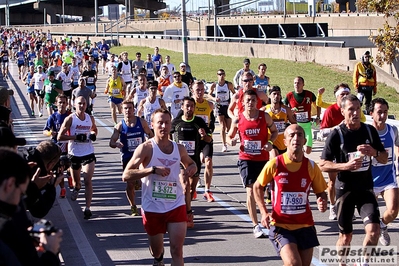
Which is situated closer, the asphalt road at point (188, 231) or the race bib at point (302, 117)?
the asphalt road at point (188, 231)

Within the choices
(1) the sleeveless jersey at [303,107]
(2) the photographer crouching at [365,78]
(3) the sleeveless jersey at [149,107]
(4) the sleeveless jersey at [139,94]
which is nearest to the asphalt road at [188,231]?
(3) the sleeveless jersey at [149,107]

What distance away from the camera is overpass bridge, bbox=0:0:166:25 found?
121000 mm

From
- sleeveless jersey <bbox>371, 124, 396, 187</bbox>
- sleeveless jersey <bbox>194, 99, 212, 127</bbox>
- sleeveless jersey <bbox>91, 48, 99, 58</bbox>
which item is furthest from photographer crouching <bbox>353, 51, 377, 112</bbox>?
sleeveless jersey <bbox>91, 48, 99, 58</bbox>

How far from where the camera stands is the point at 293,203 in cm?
767

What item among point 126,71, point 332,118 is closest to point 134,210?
point 332,118

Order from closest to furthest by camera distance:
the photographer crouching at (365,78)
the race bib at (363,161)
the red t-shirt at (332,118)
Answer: the race bib at (363,161), the red t-shirt at (332,118), the photographer crouching at (365,78)

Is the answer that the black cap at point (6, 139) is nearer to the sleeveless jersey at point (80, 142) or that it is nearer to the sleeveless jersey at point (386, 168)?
the sleeveless jersey at point (386, 168)

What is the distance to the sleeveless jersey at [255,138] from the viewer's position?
1115 cm

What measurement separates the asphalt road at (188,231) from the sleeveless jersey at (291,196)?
69.7 inches

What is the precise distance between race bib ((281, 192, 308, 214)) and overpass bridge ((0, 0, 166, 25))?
10795 cm

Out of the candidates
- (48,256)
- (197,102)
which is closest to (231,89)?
(197,102)

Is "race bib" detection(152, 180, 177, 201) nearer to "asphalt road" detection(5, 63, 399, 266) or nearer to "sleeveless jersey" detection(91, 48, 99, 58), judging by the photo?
"asphalt road" detection(5, 63, 399, 266)

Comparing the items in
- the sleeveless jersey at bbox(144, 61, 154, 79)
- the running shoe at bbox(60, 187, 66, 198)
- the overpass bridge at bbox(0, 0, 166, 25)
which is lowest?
the running shoe at bbox(60, 187, 66, 198)

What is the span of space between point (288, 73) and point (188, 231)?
1012 inches
